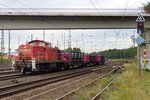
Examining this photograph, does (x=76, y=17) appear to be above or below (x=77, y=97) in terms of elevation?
above

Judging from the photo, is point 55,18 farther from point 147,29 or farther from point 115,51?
point 115,51

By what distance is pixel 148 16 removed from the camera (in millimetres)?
40969

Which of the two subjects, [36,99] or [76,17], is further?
[76,17]

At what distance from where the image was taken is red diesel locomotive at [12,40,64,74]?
29938 mm

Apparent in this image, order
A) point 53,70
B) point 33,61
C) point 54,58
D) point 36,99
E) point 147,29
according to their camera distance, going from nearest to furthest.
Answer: point 36,99 < point 33,61 < point 54,58 < point 53,70 < point 147,29

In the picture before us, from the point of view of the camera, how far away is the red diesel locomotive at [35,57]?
98.2 ft

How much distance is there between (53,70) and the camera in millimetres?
37781

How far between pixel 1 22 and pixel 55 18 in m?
6.34

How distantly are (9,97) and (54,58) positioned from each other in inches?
784

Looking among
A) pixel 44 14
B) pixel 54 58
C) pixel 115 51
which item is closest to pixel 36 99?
pixel 54 58

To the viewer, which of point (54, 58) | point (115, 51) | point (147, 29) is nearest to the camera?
point (54, 58)

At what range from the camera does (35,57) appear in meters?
31.4

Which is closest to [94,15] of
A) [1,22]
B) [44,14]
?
[44,14]

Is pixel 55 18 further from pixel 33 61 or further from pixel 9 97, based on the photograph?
pixel 9 97
